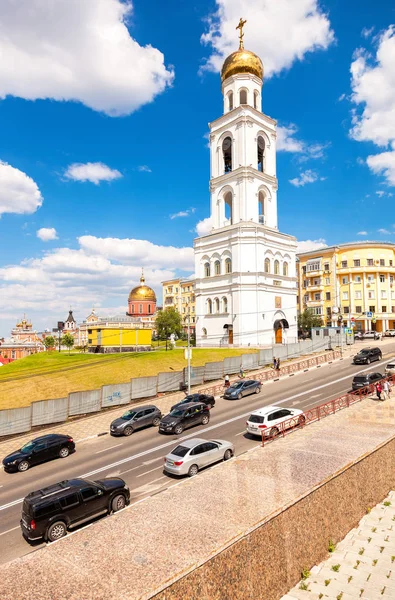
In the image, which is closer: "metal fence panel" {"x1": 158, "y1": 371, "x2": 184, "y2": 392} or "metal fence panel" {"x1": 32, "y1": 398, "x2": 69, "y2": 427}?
"metal fence panel" {"x1": 32, "y1": 398, "x2": 69, "y2": 427}

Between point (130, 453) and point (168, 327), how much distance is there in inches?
1928

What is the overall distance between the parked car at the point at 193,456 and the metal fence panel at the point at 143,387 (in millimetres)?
16179

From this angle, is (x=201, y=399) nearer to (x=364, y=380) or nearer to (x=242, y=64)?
(x=364, y=380)

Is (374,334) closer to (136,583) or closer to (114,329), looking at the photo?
(114,329)

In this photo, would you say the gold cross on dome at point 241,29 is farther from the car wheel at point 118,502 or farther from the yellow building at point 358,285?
the car wheel at point 118,502

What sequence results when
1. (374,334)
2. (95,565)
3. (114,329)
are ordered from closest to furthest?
(95,565)
(114,329)
(374,334)

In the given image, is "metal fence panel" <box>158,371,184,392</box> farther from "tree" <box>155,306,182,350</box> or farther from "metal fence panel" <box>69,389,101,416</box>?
"tree" <box>155,306,182,350</box>

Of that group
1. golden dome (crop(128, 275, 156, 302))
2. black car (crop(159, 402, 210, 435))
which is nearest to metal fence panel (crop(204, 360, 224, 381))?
black car (crop(159, 402, 210, 435))

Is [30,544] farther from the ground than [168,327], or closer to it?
closer to it

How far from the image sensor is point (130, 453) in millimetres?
21500

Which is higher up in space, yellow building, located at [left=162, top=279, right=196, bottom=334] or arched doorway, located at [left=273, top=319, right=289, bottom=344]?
yellow building, located at [left=162, top=279, right=196, bottom=334]

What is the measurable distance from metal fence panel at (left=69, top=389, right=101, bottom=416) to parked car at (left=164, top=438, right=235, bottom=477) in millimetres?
14448

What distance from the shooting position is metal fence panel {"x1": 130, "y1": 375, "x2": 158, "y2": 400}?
33438 mm

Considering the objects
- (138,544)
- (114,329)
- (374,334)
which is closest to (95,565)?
(138,544)
